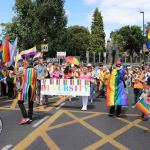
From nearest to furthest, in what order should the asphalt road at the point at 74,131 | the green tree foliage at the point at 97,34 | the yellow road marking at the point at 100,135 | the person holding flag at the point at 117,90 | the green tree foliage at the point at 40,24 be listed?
the yellow road marking at the point at 100,135, the asphalt road at the point at 74,131, the person holding flag at the point at 117,90, the green tree foliage at the point at 40,24, the green tree foliage at the point at 97,34

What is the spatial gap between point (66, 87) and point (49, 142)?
692 centimetres

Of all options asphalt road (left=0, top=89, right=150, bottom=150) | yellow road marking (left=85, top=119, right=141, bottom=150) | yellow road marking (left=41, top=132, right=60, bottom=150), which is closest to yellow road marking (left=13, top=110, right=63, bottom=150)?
asphalt road (left=0, top=89, right=150, bottom=150)

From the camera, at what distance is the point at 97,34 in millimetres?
110312

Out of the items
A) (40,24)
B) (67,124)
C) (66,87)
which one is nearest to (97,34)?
(40,24)

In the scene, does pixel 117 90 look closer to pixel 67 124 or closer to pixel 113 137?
pixel 67 124

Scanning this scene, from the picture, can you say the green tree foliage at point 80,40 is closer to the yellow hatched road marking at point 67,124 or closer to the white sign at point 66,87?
the white sign at point 66,87

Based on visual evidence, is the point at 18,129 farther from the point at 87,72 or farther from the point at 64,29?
the point at 64,29

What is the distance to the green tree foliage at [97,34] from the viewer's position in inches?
4267

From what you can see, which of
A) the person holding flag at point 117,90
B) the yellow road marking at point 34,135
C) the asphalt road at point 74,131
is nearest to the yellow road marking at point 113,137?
the asphalt road at point 74,131

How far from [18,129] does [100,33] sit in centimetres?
10106

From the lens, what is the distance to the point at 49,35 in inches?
2539

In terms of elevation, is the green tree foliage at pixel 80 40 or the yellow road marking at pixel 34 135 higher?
the green tree foliage at pixel 80 40

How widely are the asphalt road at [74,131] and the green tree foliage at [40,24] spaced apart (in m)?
48.7

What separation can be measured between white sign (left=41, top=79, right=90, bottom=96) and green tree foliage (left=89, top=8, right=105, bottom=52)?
90.1 m
